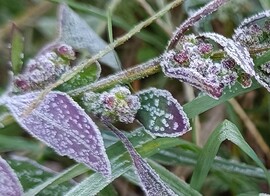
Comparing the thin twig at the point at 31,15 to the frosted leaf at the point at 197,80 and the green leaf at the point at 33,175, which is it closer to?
the green leaf at the point at 33,175

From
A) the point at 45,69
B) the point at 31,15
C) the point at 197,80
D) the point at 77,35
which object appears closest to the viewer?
the point at 197,80

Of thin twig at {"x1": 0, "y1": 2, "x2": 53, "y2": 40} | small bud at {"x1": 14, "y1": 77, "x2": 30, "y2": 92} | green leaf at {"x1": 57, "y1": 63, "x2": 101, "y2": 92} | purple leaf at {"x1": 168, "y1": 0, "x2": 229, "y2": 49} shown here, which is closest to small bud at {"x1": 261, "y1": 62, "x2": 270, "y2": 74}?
purple leaf at {"x1": 168, "y1": 0, "x2": 229, "y2": 49}

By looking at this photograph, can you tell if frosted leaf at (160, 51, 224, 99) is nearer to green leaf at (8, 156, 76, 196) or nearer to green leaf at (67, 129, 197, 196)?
green leaf at (67, 129, 197, 196)

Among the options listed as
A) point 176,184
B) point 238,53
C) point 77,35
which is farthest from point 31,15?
point 238,53

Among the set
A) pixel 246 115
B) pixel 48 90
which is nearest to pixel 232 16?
pixel 246 115

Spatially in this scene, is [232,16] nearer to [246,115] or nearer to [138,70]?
[246,115]

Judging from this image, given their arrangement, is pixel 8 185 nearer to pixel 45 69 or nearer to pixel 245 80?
pixel 45 69
